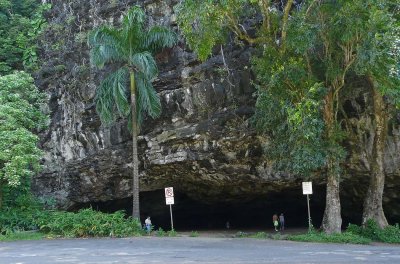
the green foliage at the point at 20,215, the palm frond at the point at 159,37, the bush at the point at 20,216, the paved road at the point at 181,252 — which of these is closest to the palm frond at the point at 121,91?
the palm frond at the point at 159,37

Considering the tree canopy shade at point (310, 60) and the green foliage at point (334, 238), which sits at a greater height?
the tree canopy shade at point (310, 60)

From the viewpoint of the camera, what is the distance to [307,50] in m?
18.4

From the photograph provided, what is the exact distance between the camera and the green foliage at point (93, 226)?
2027 centimetres

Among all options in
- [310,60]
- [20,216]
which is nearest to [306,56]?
[310,60]

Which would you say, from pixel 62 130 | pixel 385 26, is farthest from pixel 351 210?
pixel 62 130

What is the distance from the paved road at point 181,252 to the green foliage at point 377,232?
3.34 m

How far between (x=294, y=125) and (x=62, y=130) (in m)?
15.0

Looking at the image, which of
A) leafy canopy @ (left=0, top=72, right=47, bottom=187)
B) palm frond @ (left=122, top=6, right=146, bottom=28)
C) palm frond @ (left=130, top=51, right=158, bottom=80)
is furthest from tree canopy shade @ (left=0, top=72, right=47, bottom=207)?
palm frond @ (left=122, top=6, right=146, bottom=28)

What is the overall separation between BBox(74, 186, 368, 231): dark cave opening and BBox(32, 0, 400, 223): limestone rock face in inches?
71.2

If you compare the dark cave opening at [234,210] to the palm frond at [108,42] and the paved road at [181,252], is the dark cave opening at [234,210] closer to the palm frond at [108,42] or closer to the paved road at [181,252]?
the paved road at [181,252]

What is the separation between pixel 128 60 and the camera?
2234 centimetres

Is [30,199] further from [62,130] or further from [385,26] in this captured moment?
[385,26]

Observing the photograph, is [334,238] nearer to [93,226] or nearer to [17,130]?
[93,226]

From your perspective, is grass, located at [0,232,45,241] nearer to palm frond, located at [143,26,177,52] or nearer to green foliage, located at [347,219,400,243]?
palm frond, located at [143,26,177,52]
